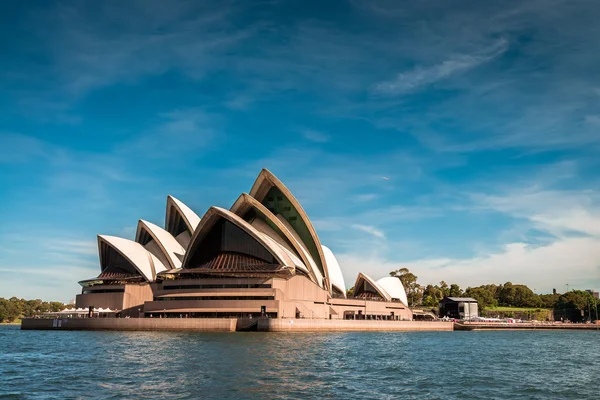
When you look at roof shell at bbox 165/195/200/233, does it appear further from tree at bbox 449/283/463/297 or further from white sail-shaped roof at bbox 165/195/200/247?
tree at bbox 449/283/463/297

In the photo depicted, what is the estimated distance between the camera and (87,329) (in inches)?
3046

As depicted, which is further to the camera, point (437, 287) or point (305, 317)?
point (437, 287)

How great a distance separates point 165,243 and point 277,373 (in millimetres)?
65457

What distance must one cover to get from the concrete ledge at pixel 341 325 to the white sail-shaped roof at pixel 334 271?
13.3 meters

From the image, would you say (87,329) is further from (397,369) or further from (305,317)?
(397,369)

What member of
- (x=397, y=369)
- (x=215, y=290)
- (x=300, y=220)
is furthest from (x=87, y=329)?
(x=397, y=369)

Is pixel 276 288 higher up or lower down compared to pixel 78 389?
higher up

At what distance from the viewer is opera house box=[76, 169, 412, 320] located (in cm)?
7762

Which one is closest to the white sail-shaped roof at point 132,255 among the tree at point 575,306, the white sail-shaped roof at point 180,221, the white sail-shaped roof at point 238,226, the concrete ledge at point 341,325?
the white sail-shaped roof at point 180,221

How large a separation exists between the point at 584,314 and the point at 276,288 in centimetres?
11521

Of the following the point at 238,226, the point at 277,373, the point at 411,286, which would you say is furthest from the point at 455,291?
the point at 277,373

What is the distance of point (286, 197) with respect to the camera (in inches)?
3469

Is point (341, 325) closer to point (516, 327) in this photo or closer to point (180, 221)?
point (180, 221)

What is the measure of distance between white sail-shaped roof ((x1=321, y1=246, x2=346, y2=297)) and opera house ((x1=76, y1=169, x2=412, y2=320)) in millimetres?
6221
